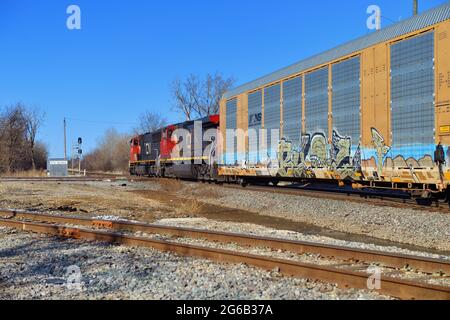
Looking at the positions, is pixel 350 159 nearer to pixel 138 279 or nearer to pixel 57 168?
pixel 138 279

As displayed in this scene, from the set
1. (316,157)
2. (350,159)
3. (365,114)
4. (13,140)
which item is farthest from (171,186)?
(13,140)

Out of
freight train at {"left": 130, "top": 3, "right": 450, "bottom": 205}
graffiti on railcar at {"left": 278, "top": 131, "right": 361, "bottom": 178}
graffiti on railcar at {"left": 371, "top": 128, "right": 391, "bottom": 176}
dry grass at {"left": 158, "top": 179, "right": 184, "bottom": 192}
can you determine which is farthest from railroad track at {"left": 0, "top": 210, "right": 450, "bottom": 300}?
dry grass at {"left": 158, "top": 179, "right": 184, "bottom": 192}

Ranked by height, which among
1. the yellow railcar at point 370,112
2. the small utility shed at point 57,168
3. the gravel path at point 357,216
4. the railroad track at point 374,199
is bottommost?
the gravel path at point 357,216

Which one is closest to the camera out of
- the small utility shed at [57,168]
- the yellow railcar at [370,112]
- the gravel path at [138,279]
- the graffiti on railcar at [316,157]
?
the gravel path at [138,279]

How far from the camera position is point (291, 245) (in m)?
7.80

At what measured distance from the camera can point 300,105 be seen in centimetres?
1537

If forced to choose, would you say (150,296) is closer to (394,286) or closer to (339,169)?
(394,286)

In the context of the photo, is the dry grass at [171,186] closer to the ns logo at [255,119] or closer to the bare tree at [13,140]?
the ns logo at [255,119]

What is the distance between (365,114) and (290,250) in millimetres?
5917

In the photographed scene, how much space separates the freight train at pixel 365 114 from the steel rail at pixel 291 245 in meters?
4.03

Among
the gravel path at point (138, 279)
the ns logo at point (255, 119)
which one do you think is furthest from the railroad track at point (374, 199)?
the gravel path at point (138, 279)

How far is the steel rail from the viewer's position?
6.35 m

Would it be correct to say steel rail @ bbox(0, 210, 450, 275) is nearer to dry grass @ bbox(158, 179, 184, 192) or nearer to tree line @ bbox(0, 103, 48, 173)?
dry grass @ bbox(158, 179, 184, 192)

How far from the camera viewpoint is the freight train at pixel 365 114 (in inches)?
398
